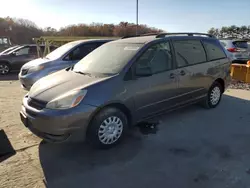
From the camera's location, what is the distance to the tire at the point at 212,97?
5.09m

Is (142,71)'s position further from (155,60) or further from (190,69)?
(190,69)

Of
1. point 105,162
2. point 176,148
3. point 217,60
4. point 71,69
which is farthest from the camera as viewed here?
point 217,60

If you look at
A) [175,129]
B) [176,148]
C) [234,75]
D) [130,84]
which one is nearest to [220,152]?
[176,148]

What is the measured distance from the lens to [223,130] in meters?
4.10

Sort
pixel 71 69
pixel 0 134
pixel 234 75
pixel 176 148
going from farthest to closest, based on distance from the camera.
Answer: pixel 234 75 < pixel 71 69 < pixel 0 134 < pixel 176 148

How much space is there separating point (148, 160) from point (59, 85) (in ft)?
5.62

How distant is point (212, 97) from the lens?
516 cm

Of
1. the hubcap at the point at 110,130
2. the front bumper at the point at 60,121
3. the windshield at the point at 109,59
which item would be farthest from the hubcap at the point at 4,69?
the hubcap at the point at 110,130

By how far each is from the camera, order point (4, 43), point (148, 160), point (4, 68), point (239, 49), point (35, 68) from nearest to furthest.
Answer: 1. point (148, 160)
2. point (35, 68)
3. point (239, 49)
4. point (4, 68)
5. point (4, 43)

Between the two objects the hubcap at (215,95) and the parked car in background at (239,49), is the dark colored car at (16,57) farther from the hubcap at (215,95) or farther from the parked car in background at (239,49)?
the hubcap at (215,95)

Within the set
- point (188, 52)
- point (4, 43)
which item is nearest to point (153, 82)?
point (188, 52)

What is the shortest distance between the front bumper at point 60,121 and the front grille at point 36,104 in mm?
66

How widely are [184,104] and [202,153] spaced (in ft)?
4.52

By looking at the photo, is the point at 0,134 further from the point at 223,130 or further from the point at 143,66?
the point at 223,130
